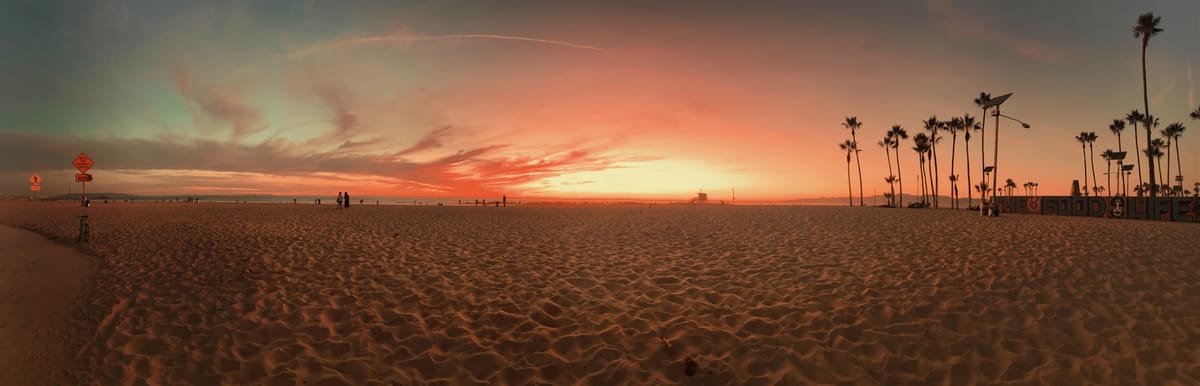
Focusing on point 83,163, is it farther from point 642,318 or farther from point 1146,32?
point 1146,32

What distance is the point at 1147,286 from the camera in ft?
26.7

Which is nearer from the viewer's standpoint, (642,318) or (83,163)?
(642,318)

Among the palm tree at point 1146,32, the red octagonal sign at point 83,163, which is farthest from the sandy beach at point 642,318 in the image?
the palm tree at point 1146,32

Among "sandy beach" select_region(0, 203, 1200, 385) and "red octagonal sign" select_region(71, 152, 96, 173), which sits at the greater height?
"red octagonal sign" select_region(71, 152, 96, 173)

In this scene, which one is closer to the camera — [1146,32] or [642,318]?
[642,318]

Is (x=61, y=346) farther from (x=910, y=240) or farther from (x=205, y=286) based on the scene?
(x=910, y=240)

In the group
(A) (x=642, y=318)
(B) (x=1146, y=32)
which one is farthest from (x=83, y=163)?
(B) (x=1146, y=32)

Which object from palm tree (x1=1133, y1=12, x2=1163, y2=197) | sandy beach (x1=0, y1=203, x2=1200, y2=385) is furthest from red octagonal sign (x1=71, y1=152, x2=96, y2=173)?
palm tree (x1=1133, y1=12, x2=1163, y2=197)

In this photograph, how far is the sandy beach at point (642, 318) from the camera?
505cm

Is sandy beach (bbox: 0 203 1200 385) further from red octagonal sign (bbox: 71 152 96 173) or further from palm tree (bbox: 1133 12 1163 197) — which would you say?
palm tree (bbox: 1133 12 1163 197)

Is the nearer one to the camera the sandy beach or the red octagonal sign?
the sandy beach

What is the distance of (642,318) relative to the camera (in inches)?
269

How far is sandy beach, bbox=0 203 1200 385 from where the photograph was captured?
16.6ft

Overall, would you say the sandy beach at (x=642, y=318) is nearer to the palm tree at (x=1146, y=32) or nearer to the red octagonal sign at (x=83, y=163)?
the red octagonal sign at (x=83, y=163)
